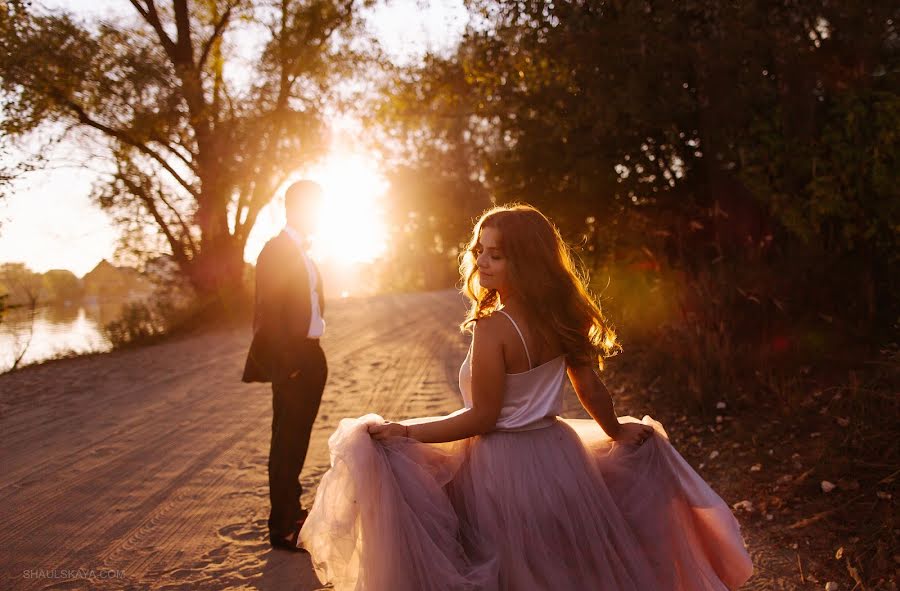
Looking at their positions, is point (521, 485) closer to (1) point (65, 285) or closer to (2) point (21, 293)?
(2) point (21, 293)

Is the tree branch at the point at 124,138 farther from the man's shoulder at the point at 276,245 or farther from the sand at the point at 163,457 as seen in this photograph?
the man's shoulder at the point at 276,245

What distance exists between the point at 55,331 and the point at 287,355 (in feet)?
45.6

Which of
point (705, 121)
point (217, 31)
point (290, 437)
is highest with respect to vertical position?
point (217, 31)

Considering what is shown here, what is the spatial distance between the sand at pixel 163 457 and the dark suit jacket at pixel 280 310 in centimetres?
123

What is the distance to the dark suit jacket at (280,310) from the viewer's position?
14.7 feet

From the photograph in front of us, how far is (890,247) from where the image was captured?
20.5 ft

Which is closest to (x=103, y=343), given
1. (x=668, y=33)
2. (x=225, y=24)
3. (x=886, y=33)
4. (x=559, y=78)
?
(x=225, y=24)

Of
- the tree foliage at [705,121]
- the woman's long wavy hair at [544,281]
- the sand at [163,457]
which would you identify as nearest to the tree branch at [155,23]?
the sand at [163,457]

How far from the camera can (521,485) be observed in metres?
2.61

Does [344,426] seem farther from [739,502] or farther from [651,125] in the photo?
[651,125]

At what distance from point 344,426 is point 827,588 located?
9.18ft

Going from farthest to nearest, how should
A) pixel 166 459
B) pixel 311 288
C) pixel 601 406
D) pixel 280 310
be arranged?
pixel 166 459 < pixel 311 288 < pixel 280 310 < pixel 601 406

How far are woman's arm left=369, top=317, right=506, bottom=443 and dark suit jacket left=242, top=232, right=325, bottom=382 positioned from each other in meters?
2.03

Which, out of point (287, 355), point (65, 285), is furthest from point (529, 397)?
point (65, 285)
